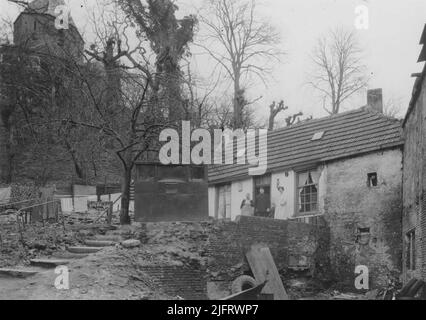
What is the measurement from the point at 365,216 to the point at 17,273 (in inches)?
Answer: 445

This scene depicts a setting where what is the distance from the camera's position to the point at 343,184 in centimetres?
1998

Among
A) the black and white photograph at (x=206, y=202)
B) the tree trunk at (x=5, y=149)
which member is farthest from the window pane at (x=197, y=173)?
the tree trunk at (x=5, y=149)

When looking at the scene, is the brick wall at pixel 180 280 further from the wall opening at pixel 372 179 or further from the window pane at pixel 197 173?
the wall opening at pixel 372 179

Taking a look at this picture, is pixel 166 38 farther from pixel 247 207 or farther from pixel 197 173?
pixel 247 207

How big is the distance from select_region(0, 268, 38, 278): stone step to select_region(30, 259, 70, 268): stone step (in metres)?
0.45

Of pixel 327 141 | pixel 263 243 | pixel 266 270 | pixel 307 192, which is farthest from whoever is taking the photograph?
pixel 327 141

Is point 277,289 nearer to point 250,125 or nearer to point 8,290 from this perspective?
point 8,290

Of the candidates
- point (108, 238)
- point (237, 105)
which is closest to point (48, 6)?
point (237, 105)

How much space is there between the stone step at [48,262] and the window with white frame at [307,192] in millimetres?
10204

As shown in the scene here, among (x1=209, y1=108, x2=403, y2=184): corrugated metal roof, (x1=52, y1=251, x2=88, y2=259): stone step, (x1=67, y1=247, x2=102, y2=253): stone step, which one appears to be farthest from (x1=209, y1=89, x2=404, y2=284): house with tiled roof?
(x1=52, y1=251, x2=88, y2=259): stone step

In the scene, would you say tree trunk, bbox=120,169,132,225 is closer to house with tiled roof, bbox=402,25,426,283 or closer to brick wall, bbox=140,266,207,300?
brick wall, bbox=140,266,207,300

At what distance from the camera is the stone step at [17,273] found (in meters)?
12.9

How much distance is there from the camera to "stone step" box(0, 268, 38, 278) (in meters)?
12.9

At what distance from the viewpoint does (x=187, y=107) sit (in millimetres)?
19156
